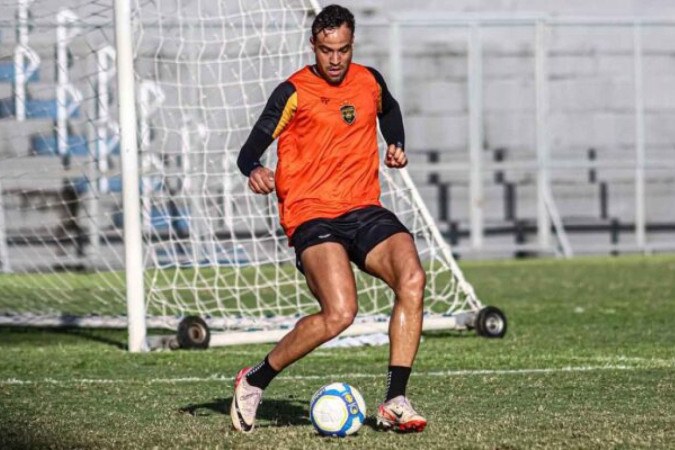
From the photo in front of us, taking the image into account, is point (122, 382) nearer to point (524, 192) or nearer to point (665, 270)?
point (665, 270)

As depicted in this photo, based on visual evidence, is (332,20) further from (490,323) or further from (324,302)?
(490,323)

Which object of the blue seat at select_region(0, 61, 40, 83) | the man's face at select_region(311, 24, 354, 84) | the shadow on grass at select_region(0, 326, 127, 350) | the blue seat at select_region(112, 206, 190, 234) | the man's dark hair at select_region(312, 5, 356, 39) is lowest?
the shadow on grass at select_region(0, 326, 127, 350)

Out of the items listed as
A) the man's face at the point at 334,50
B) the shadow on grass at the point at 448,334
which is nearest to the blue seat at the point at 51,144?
the shadow on grass at the point at 448,334

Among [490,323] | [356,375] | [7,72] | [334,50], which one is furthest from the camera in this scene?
[7,72]

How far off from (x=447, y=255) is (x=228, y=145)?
2152 mm

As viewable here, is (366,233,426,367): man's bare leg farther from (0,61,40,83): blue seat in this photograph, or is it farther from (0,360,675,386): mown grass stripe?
Result: (0,61,40,83): blue seat

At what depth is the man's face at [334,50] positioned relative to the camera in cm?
615

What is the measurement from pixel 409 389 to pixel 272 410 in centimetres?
90

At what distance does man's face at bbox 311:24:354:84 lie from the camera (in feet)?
20.2

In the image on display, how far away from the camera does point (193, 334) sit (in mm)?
9703

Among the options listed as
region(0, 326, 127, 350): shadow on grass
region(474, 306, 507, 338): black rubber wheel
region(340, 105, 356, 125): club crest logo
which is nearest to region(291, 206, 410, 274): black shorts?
region(340, 105, 356, 125): club crest logo

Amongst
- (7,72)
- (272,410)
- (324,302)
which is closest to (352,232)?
(324,302)

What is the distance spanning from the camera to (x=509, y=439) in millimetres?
5605

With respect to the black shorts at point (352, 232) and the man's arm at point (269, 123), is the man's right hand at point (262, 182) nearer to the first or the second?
the man's arm at point (269, 123)
